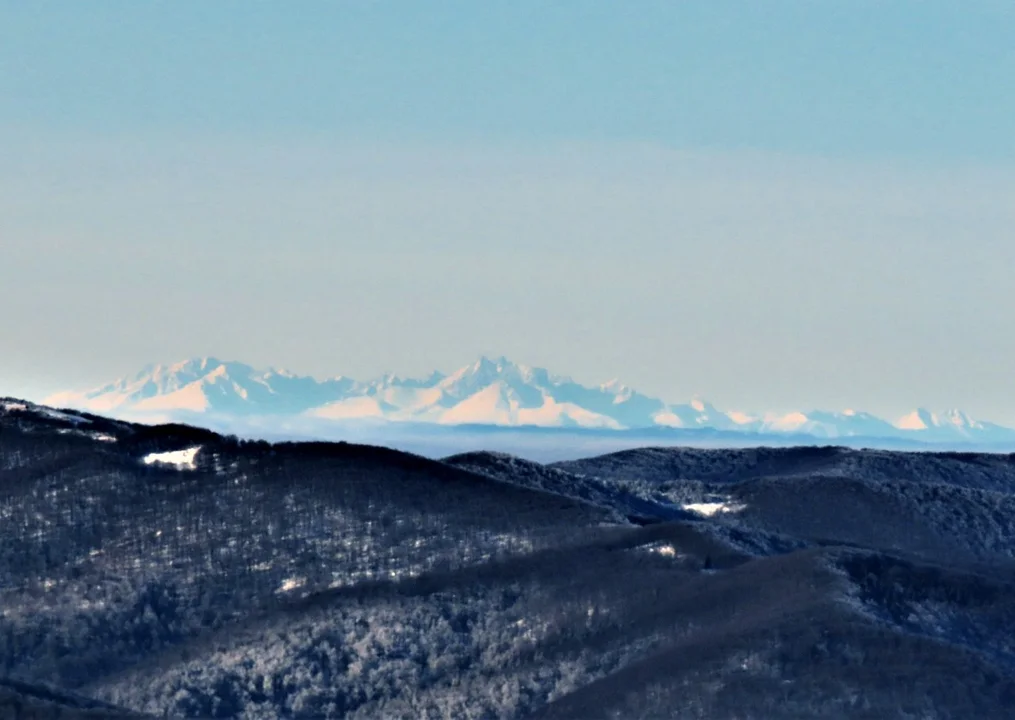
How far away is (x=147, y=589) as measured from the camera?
111938 mm

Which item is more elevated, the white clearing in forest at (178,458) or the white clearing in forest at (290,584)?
the white clearing in forest at (178,458)

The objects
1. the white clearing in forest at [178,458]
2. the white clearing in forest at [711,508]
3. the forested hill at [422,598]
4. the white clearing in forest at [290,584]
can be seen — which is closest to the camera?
the forested hill at [422,598]

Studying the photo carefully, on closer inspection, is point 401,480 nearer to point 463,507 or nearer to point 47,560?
point 463,507

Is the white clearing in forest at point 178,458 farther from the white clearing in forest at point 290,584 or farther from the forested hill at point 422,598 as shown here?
the white clearing in forest at point 290,584

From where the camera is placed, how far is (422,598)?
10894 centimetres

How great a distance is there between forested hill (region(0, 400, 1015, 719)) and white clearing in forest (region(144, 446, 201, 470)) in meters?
0.20

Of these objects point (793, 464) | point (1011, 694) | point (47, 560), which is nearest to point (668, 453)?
point (793, 464)

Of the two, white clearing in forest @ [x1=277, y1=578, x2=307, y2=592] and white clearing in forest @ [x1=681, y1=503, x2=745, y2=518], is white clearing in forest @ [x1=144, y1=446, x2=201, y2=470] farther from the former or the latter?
white clearing in forest @ [x1=681, y1=503, x2=745, y2=518]

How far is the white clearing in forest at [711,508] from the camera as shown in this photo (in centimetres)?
14588

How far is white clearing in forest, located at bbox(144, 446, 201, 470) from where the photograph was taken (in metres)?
125

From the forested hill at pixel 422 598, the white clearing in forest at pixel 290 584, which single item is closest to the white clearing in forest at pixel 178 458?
the forested hill at pixel 422 598

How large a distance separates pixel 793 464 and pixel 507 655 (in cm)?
8820

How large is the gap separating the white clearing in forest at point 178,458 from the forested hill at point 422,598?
197 mm

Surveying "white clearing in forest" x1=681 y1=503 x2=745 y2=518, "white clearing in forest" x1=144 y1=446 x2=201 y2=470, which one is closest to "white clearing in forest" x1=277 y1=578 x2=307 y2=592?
"white clearing in forest" x1=144 y1=446 x2=201 y2=470
